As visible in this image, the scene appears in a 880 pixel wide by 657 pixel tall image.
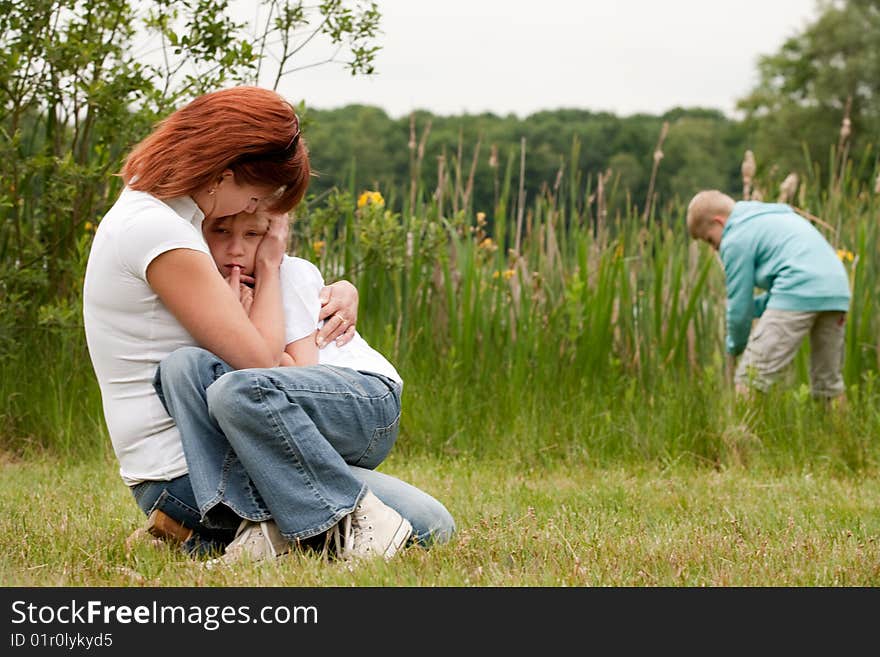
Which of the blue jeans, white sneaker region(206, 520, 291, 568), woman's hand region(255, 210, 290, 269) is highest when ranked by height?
woman's hand region(255, 210, 290, 269)

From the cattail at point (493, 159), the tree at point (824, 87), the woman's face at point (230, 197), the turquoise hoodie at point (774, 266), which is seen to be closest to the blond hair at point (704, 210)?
the turquoise hoodie at point (774, 266)

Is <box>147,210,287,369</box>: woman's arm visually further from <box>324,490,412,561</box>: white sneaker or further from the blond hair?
the blond hair

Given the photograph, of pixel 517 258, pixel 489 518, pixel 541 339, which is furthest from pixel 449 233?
pixel 489 518

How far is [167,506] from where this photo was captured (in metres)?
2.60

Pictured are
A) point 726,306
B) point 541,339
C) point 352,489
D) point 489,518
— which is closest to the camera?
point 352,489

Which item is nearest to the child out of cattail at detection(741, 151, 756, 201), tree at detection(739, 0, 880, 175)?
cattail at detection(741, 151, 756, 201)

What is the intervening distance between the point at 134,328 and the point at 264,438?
0.42 m

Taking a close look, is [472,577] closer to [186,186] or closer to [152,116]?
[186,186]

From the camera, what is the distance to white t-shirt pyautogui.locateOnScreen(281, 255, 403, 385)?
8.87ft

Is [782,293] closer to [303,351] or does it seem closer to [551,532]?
[551,532]

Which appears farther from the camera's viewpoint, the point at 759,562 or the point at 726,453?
the point at 726,453

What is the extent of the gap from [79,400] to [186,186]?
2.45 m

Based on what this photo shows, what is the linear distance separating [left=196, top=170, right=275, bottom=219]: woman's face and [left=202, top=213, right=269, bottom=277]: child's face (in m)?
0.06

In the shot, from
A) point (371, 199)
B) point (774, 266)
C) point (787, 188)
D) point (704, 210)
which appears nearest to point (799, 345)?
point (774, 266)
